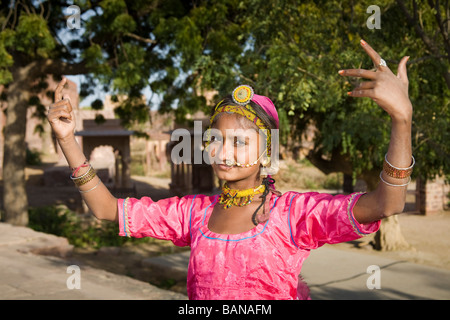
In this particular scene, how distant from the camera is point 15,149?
10.7m

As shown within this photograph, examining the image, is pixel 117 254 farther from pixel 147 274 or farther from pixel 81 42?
pixel 81 42

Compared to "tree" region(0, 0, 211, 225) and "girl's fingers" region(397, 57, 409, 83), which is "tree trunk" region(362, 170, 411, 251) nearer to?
"tree" region(0, 0, 211, 225)

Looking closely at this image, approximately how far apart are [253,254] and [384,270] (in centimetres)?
641

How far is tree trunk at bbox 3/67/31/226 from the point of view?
A: 1068 centimetres

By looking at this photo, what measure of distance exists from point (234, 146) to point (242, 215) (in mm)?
272

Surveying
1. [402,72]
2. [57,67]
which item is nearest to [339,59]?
[402,72]

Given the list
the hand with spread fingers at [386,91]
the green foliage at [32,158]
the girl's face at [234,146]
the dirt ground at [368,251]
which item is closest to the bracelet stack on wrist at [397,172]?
the hand with spread fingers at [386,91]

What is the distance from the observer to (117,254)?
986 centimetres

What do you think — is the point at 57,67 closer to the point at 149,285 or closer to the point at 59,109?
the point at 149,285

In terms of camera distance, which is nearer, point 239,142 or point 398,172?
point 398,172

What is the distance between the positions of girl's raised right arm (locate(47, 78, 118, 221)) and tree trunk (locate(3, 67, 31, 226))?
976 cm

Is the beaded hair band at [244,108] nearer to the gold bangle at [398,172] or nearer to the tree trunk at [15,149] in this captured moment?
the gold bangle at [398,172]

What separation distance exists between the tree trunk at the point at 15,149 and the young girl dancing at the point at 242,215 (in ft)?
31.9

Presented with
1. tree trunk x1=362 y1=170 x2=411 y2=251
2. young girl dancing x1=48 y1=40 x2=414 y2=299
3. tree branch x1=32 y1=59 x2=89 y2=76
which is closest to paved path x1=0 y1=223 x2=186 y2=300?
young girl dancing x1=48 y1=40 x2=414 y2=299
